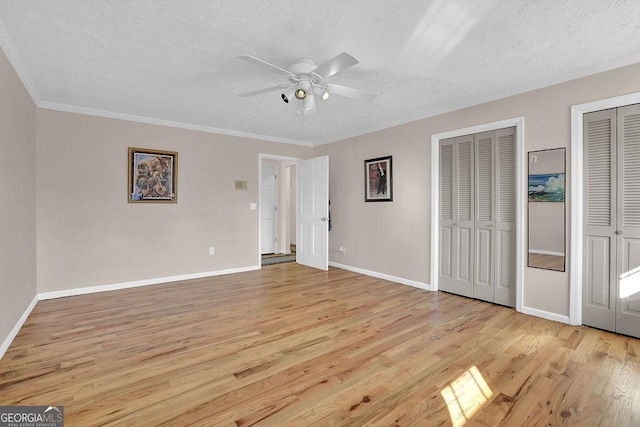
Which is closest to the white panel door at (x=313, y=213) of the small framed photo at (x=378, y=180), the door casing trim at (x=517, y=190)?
the small framed photo at (x=378, y=180)

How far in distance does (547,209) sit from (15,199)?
5241 mm

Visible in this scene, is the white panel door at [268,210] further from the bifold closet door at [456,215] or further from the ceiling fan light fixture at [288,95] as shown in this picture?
→ the ceiling fan light fixture at [288,95]

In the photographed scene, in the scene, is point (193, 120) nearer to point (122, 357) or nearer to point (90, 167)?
point (90, 167)

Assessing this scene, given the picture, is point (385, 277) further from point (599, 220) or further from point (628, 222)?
point (628, 222)

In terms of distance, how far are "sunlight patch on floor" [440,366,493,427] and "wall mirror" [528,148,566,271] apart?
1.74m

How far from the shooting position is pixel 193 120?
455cm

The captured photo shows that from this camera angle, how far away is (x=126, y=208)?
4289 millimetres

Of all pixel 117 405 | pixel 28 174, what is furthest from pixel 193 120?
pixel 117 405

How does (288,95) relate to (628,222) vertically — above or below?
above

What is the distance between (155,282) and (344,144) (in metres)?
3.96

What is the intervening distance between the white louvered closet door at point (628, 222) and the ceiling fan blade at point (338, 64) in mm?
2592

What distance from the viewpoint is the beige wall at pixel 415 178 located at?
9.74 ft

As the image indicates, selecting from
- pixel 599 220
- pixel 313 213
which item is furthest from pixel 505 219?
pixel 313 213

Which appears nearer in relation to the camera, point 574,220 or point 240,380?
point 240,380
